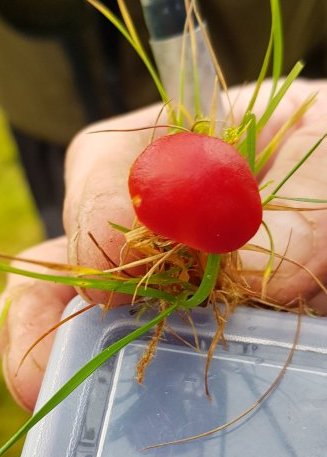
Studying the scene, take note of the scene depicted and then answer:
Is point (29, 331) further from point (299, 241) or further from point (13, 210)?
point (13, 210)

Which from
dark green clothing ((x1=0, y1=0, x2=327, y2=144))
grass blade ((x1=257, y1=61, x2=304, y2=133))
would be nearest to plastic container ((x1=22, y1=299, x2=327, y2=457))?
grass blade ((x1=257, y1=61, x2=304, y2=133))

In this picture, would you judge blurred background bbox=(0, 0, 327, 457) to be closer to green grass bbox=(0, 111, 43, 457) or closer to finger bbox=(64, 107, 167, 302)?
green grass bbox=(0, 111, 43, 457)

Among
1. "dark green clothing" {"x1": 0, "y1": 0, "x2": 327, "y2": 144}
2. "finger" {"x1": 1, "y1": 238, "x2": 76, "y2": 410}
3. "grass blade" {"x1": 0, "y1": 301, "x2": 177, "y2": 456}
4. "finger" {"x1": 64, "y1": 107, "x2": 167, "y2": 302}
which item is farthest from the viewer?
"dark green clothing" {"x1": 0, "y1": 0, "x2": 327, "y2": 144}

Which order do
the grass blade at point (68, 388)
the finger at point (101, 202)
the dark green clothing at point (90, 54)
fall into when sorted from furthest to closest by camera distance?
1. the dark green clothing at point (90, 54)
2. the finger at point (101, 202)
3. the grass blade at point (68, 388)

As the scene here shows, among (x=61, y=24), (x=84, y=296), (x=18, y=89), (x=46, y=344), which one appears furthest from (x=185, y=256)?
(x=18, y=89)

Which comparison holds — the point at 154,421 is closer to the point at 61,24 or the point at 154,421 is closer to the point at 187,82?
the point at 187,82

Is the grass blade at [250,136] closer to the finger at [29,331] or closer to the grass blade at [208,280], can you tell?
the grass blade at [208,280]

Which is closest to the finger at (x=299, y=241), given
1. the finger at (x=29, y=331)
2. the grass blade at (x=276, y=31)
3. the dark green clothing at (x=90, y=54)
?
the grass blade at (x=276, y=31)
